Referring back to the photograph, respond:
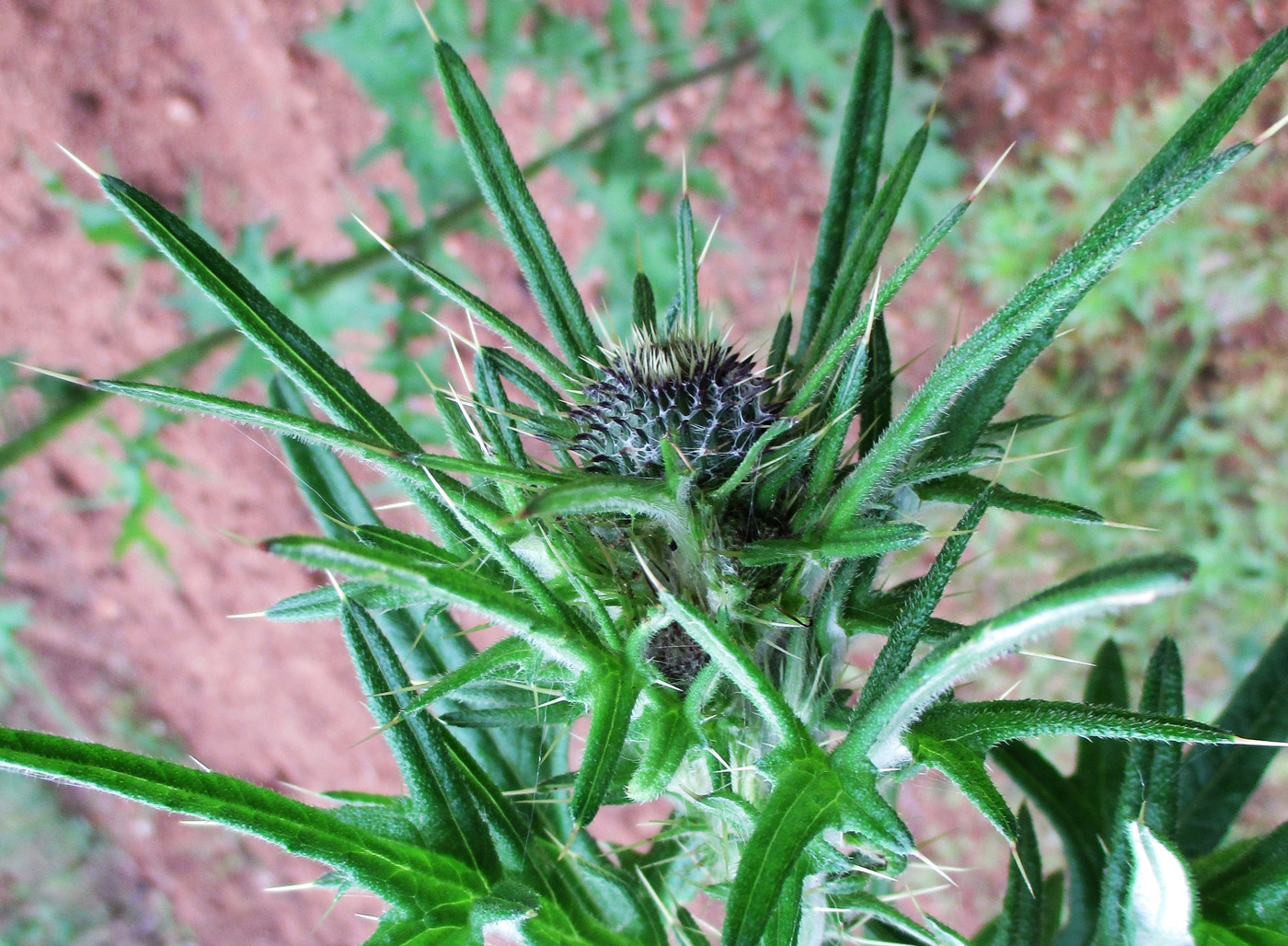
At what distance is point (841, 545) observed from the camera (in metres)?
0.75

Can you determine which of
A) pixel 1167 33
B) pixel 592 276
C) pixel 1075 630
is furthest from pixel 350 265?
pixel 1167 33

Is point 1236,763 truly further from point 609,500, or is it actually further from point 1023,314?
point 609,500

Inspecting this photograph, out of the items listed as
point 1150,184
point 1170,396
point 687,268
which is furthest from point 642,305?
point 1170,396

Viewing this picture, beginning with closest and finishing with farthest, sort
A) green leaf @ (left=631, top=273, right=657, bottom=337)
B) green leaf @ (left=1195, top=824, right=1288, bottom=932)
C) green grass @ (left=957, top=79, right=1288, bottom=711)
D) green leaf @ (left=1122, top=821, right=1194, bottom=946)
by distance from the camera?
1. green leaf @ (left=1122, top=821, right=1194, bottom=946)
2. green leaf @ (left=1195, top=824, right=1288, bottom=932)
3. green leaf @ (left=631, top=273, right=657, bottom=337)
4. green grass @ (left=957, top=79, right=1288, bottom=711)

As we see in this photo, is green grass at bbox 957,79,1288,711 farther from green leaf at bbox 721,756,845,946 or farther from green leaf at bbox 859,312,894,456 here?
green leaf at bbox 721,756,845,946

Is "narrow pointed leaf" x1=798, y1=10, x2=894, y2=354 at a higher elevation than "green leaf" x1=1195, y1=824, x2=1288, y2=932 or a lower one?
higher

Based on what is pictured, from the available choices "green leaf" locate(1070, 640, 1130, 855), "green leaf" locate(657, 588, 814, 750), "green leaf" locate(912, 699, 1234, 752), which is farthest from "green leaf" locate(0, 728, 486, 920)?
"green leaf" locate(1070, 640, 1130, 855)

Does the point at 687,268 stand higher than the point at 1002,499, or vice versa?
the point at 687,268

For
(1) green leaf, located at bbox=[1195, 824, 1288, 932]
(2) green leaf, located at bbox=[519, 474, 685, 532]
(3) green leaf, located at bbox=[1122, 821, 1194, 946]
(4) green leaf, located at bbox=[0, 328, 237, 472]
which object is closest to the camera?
(2) green leaf, located at bbox=[519, 474, 685, 532]

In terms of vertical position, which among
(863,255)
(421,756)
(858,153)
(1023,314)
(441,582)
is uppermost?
(858,153)

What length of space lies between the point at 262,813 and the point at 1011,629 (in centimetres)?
58

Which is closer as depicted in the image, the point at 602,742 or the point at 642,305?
the point at 602,742

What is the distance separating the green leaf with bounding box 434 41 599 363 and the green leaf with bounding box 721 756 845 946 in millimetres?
544

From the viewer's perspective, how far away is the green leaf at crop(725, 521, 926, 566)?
72 centimetres
